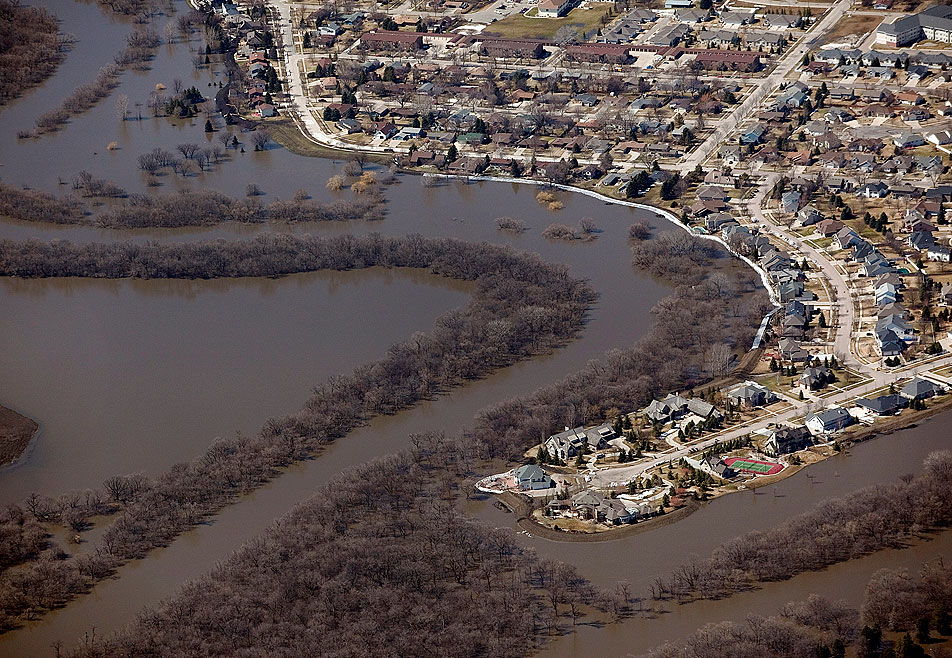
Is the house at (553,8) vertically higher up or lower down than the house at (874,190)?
higher up

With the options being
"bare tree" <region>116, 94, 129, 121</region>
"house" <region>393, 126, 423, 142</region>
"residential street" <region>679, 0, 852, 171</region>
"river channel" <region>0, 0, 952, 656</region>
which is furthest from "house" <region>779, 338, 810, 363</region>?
"bare tree" <region>116, 94, 129, 121</region>

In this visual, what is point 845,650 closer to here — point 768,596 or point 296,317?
point 768,596

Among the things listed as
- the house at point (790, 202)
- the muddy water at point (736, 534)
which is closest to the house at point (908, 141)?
the house at point (790, 202)

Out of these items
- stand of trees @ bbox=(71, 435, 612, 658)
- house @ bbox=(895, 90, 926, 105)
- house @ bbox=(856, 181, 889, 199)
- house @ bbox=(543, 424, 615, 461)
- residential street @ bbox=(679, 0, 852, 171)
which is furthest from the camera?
house @ bbox=(895, 90, 926, 105)

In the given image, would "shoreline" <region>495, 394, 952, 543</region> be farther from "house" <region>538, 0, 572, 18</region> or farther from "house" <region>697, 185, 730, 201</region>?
"house" <region>538, 0, 572, 18</region>

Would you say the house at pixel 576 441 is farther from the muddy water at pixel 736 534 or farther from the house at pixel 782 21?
the house at pixel 782 21

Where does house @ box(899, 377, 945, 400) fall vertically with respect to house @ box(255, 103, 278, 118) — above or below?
below

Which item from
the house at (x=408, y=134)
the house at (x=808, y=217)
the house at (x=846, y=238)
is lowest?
the house at (x=846, y=238)
